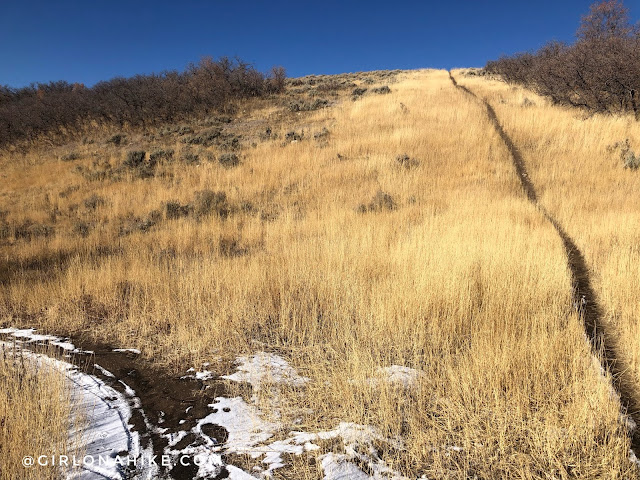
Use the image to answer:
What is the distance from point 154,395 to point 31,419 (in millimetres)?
920

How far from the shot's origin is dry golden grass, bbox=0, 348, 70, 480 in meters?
2.45

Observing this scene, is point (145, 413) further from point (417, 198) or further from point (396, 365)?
point (417, 198)

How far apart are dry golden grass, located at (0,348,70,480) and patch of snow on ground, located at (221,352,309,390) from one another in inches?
52.9

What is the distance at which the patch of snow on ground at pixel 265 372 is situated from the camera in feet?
11.6

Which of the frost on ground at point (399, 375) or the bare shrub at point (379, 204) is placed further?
the bare shrub at point (379, 204)

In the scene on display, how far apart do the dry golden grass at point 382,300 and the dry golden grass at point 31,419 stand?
1.04 metres

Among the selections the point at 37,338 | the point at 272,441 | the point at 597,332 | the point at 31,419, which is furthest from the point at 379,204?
the point at 31,419

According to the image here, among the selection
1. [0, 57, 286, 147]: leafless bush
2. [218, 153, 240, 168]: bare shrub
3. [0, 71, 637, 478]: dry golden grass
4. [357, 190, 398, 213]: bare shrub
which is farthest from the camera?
[0, 57, 286, 147]: leafless bush

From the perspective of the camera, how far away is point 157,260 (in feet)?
22.1

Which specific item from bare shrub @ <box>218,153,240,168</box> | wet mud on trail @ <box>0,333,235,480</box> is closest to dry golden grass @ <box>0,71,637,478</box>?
wet mud on trail @ <box>0,333,235,480</box>

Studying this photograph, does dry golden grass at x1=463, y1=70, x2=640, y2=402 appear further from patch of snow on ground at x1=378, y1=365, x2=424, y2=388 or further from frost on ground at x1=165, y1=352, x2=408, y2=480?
frost on ground at x1=165, y1=352, x2=408, y2=480

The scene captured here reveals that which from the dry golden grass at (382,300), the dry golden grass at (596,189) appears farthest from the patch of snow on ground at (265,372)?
the dry golden grass at (596,189)

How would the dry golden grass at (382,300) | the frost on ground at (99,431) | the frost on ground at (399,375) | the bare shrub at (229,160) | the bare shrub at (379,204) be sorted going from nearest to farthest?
1. the frost on ground at (99,431)
2. the dry golden grass at (382,300)
3. the frost on ground at (399,375)
4. the bare shrub at (379,204)
5. the bare shrub at (229,160)

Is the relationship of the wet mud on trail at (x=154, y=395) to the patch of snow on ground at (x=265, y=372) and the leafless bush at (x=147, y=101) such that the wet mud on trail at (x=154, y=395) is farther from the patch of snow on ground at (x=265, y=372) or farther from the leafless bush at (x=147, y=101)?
the leafless bush at (x=147, y=101)
